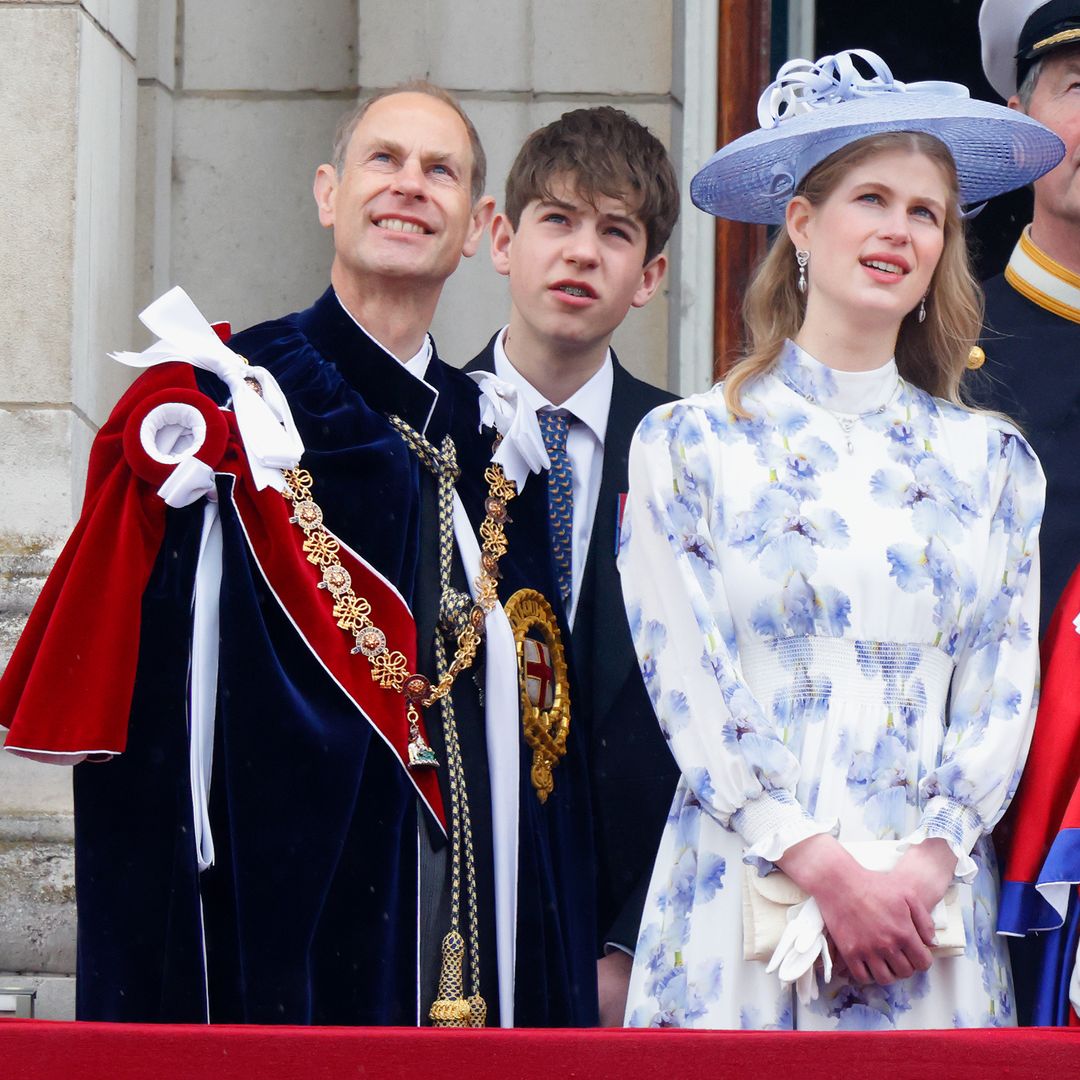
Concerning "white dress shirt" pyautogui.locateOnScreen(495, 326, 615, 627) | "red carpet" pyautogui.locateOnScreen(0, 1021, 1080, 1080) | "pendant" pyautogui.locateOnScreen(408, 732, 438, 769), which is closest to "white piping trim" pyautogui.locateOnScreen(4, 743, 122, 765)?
"pendant" pyautogui.locateOnScreen(408, 732, 438, 769)

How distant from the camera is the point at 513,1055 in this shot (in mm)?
2635

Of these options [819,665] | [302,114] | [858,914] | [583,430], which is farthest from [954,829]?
[302,114]

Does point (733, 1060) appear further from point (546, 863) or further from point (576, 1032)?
point (546, 863)

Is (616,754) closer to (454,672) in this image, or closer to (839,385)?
(454,672)

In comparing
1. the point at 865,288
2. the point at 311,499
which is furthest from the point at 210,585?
the point at 865,288

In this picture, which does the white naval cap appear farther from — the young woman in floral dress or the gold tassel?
the gold tassel

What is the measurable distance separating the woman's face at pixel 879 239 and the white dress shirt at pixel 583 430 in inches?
26.2

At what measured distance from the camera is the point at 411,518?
12.3ft

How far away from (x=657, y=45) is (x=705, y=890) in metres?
2.94

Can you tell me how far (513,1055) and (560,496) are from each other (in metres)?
1.70

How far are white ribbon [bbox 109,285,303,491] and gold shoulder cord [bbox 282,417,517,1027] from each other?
67 millimetres

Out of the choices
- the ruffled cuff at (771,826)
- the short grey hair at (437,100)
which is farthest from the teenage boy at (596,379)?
the ruffled cuff at (771,826)

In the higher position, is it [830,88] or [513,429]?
[830,88]

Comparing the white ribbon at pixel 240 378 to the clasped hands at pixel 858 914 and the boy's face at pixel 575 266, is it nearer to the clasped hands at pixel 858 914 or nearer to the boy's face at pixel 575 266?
the boy's face at pixel 575 266
